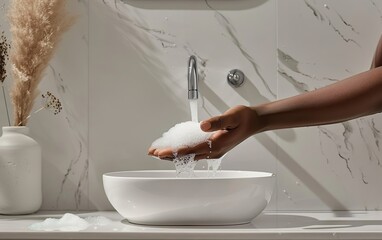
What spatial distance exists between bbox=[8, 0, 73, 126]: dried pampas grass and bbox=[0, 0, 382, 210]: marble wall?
0.11 m

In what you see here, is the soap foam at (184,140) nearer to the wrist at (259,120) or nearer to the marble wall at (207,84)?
the wrist at (259,120)

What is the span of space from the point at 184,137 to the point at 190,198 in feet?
0.50

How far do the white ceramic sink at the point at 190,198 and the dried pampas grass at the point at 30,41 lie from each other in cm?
40

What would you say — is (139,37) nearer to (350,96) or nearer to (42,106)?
(42,106)

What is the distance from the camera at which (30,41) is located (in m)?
1.71

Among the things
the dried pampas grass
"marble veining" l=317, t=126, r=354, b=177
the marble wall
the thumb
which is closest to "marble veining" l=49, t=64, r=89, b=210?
the marble wall

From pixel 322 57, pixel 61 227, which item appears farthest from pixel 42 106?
pixel 322 57

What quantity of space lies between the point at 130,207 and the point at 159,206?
0.08 m

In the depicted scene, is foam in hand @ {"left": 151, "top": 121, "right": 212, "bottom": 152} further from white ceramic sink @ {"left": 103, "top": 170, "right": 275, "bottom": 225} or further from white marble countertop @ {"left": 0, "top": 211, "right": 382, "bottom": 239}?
white marble countertop @ {"left": 0, "top": 211, "right": 382, "bottom": 239}

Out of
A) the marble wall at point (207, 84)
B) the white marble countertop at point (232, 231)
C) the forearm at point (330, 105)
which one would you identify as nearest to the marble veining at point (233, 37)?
the marble wall at point (207, 84)

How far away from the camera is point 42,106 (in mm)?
1859

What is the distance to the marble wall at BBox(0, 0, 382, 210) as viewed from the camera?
184 cm

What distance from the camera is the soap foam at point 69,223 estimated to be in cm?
148

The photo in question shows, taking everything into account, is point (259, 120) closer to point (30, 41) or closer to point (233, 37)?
point (233, 37)
